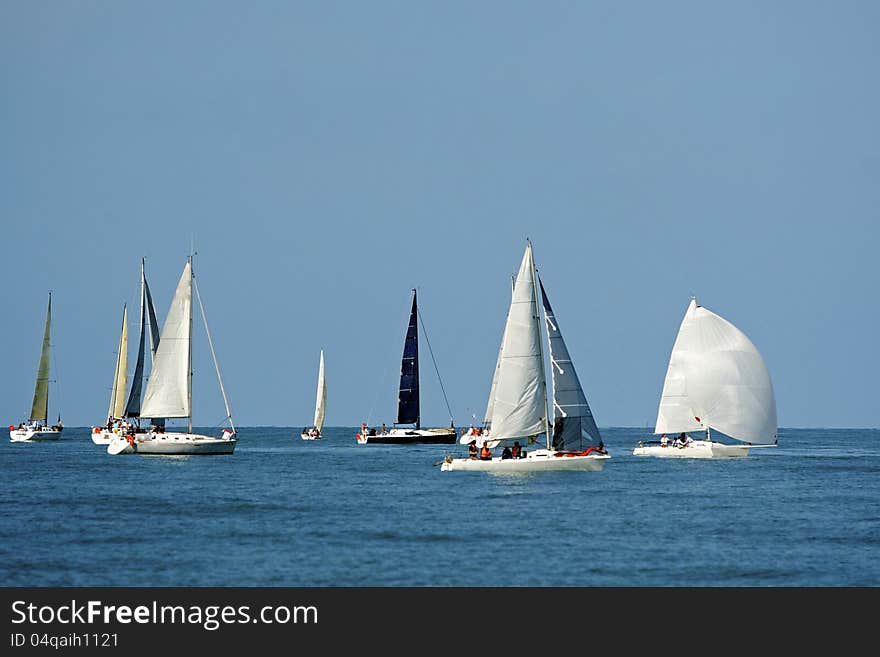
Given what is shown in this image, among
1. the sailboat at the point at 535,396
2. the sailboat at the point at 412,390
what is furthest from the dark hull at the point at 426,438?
the sailboat at the point at 535,396

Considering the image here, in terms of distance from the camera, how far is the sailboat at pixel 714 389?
91562 millimetres

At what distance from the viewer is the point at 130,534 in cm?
4194

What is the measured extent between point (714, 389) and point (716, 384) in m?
0.39

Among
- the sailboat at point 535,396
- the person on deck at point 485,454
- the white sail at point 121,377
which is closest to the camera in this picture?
the sailboat at point 535,396

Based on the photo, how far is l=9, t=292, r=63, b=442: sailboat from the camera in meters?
131

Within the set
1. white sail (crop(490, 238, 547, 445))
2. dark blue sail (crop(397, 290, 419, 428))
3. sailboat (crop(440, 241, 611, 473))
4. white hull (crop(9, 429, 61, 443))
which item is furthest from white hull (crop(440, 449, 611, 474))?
white hull (crop(9, 429, 61, 443))

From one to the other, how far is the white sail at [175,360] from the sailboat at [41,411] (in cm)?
4950

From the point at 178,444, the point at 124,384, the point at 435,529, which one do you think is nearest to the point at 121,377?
the point at 124,384

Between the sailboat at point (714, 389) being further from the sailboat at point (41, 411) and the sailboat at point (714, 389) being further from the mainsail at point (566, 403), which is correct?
the sailboat at point (41, 411)
